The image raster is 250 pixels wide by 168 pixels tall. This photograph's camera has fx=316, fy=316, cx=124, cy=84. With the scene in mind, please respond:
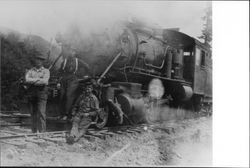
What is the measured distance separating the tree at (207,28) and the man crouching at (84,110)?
1.42 m

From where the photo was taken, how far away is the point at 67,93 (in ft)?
10.6

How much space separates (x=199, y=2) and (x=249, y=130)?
57.4 inches

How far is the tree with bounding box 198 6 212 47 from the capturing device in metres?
3.42

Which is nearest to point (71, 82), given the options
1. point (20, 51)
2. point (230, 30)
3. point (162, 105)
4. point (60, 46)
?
point (60, 46)

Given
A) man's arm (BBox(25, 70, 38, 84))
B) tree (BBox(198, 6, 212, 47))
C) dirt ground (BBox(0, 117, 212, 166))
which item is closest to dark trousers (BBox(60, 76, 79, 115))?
man's arm (BBox(25, 70, 38, 84))

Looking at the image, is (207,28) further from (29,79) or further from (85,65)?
(29,79)

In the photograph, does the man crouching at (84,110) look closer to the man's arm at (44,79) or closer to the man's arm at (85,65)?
the man's arm at (85,65)

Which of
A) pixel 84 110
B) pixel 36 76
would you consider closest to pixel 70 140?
pixel 84 110

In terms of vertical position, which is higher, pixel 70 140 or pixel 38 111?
pixel 38 111

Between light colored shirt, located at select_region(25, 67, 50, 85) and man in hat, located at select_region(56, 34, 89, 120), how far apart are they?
175mm

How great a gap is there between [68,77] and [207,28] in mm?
1615

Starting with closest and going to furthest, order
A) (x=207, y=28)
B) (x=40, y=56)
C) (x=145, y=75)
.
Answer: (x=40, y=56) → (x=207, y=28) → (x=145, y=75)

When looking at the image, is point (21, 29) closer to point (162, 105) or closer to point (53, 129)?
point (53, 129)

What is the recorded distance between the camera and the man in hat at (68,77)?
317cm
